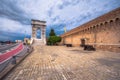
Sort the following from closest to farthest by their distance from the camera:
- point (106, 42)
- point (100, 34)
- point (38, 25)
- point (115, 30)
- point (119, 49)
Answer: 1. point (119, 49)
2. point (115, 30)
3. point (106, 42)
4. point (100, 34)
5. point (38, 25)

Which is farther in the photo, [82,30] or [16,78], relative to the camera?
[82,30]

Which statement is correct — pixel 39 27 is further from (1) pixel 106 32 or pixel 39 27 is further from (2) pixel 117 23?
(2) pixel 117 23

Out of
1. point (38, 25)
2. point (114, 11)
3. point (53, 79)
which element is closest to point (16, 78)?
point (53, 79)

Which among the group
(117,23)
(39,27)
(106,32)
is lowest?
(106,32)

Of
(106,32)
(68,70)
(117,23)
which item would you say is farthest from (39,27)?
(68,70)

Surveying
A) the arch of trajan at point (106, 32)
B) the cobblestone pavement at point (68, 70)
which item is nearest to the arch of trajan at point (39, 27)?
the arch of trajan at point (106, 32)

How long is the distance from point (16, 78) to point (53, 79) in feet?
4.99

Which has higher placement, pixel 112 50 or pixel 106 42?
pixel 106 42

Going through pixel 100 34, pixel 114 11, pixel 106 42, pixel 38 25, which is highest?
pixel 38 25

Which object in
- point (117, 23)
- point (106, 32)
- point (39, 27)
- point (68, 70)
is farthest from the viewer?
point (39, 27)

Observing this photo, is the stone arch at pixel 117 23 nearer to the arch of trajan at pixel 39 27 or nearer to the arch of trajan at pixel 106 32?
the arch of trajan at pixel 106 32

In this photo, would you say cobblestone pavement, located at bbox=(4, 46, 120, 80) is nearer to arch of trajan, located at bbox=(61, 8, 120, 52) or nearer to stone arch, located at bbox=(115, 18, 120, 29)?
arch of trajan, located at bbox=(61, 8, 120, 52)

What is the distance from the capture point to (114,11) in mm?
12156

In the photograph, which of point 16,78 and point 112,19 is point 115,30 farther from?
point 16,78
